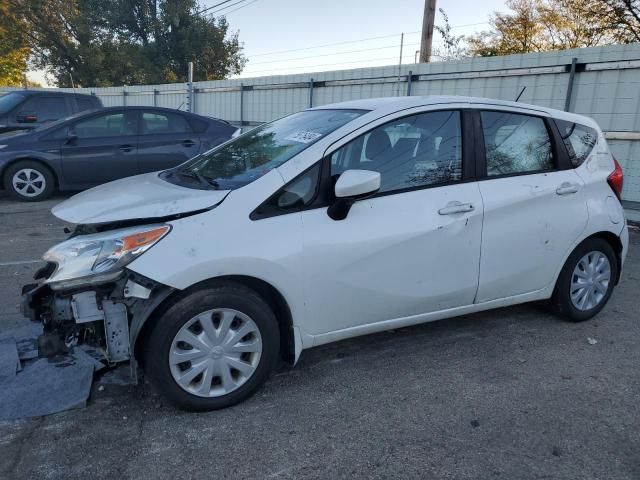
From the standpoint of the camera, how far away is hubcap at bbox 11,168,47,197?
8211mm

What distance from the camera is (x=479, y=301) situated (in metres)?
3.51

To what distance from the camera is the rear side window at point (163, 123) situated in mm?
8578

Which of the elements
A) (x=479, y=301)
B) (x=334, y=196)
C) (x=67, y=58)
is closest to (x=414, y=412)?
(x=479, y=301)

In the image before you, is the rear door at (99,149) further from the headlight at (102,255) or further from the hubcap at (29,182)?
the headlight at (102,255)

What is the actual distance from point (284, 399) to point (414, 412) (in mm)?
730

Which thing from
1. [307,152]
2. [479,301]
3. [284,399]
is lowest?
[284,399]

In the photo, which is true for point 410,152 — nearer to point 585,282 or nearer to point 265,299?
point 265,299

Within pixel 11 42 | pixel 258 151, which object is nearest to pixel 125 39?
pixel 11 42

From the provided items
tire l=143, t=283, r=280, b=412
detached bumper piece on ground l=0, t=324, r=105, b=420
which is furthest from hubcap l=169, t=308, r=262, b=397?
detached bumper piece on ground l=0, t=324, r=105, b=420

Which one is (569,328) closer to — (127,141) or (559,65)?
(559,65)

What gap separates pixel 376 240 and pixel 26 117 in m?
8.86

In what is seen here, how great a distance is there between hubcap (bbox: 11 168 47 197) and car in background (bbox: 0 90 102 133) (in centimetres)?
107

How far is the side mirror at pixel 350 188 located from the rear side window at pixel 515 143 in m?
1.05

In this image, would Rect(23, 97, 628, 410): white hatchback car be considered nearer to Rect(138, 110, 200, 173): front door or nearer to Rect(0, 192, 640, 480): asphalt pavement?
Rect(0, 192, 640, 480): asphalt pavement
